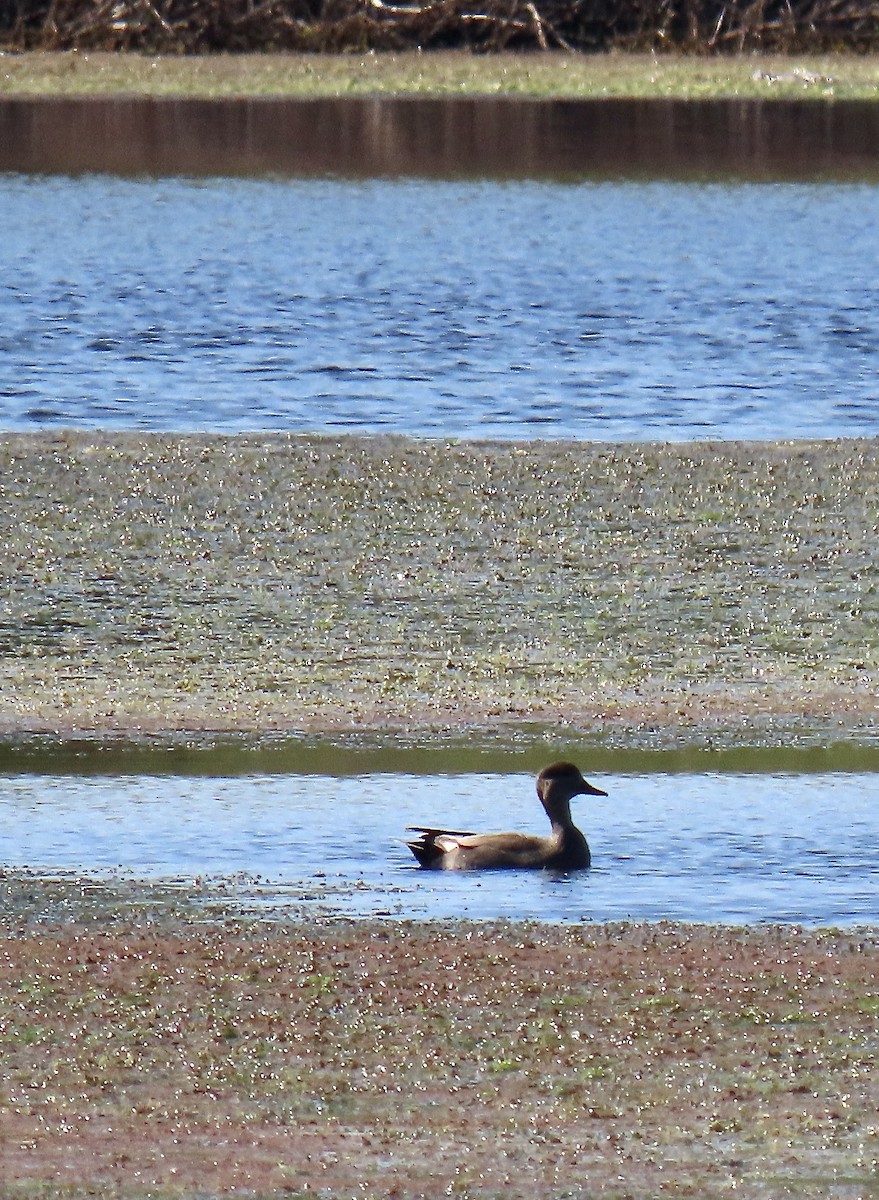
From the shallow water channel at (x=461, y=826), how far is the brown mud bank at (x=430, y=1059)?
360mm

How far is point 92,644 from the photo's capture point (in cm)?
1090

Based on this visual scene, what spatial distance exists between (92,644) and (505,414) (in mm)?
5662

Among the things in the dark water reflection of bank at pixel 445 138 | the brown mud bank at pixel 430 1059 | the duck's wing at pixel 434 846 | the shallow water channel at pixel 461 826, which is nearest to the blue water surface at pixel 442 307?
the dark water reflection of bank at pixel 445 138

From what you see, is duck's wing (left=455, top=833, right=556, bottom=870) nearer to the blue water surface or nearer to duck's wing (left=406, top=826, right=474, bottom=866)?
duck's wing (left=406, top=826, right=474, bottom=866)

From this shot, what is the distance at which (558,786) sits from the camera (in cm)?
838

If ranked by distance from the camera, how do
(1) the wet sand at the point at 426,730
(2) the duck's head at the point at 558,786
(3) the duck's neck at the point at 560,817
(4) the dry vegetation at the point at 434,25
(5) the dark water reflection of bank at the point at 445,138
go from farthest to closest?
(4) the dry vegetation at the point at 434,25, (5) the dark water reflection of bank at the point at 445,138, (2) the duck's head at the point at 558,786, (3) the duck's neck at the point at 560,817, (1) the wet sand at the point at 426,730

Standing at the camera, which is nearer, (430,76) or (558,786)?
(558,786)

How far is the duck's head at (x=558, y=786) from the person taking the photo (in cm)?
834

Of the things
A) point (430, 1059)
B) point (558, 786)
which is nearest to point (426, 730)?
point (558, 786)

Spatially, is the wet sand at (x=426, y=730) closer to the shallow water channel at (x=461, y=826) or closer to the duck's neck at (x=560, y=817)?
the shallow water channel at (x=461, y=826)

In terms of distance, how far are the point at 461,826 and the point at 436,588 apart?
325 cm

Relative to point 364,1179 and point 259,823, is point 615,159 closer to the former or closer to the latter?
point 259,823

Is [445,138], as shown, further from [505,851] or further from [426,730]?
[505,851]

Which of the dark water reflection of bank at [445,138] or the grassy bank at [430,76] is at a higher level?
the grassy bank at [430,76]
